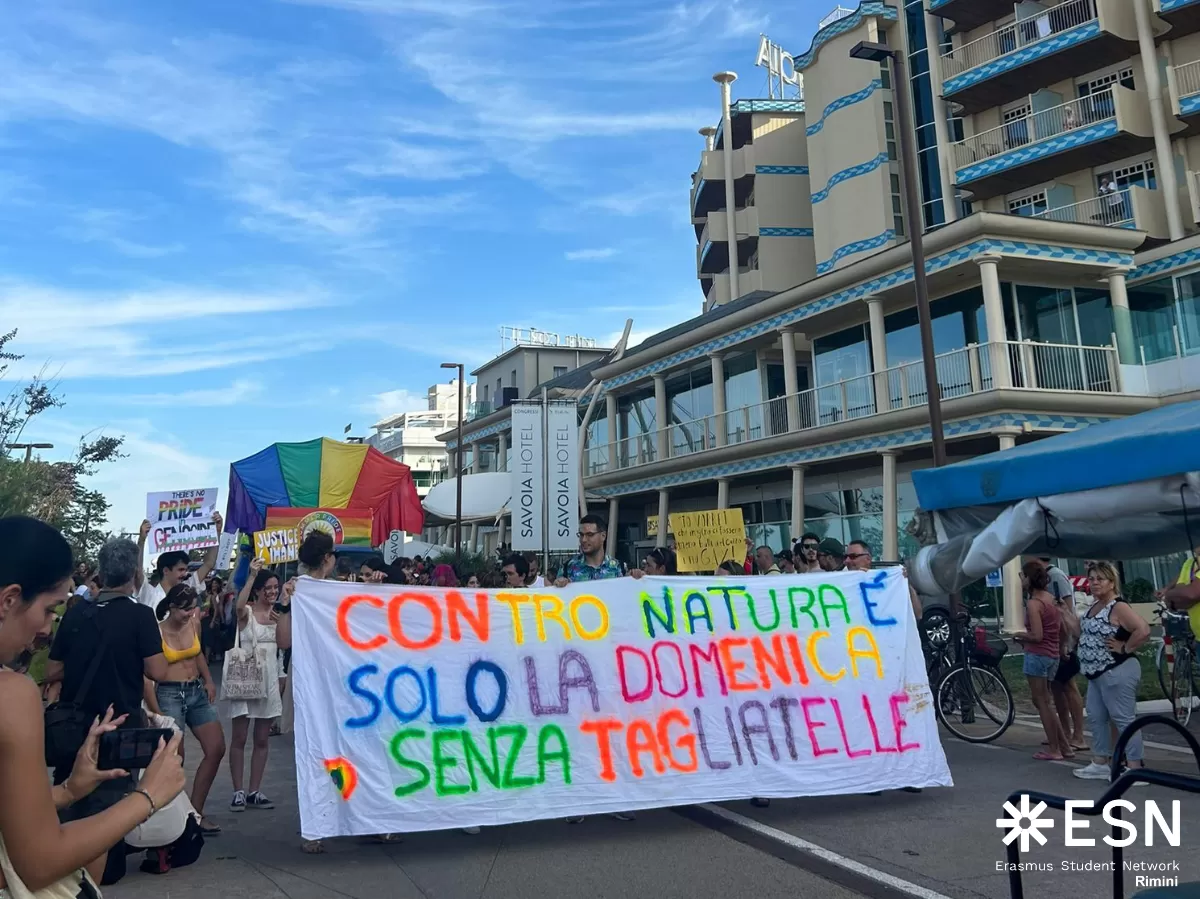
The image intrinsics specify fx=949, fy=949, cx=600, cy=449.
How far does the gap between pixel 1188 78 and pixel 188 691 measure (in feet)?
87.6

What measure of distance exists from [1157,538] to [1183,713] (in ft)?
16.8

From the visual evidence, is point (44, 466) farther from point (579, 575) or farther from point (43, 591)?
point (43, 591)

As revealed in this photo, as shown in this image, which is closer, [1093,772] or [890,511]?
[1093,772]

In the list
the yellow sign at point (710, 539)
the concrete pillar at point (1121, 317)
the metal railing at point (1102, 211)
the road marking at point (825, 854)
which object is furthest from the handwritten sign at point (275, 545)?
the metal railing at point (1102, 211)

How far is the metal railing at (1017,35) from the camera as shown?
25.1 m

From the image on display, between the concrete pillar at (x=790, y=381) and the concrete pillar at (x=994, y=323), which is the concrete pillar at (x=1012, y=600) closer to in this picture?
the concrete pillar at (x=994, y=323)

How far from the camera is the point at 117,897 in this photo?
A: 5070 mm

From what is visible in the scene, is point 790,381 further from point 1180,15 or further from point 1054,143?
point 1180,15

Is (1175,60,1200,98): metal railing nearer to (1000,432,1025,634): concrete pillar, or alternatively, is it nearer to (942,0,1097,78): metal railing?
(942,0,1097,78): metal railing

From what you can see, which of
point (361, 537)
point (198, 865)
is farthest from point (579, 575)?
A: point (361, 537)

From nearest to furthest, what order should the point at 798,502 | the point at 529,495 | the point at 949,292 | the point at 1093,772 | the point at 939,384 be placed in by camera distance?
the point at 1093,772, the point at 529,495, the point at 939,384, the point at 949,292, the point at 798,502

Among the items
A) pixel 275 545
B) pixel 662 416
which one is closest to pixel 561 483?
pixel 275 545

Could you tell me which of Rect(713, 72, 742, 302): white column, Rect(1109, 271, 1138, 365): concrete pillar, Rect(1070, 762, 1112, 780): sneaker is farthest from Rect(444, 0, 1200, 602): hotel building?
Rect(1070, 762, 1112, 780): sneaker

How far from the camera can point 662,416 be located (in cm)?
3006
